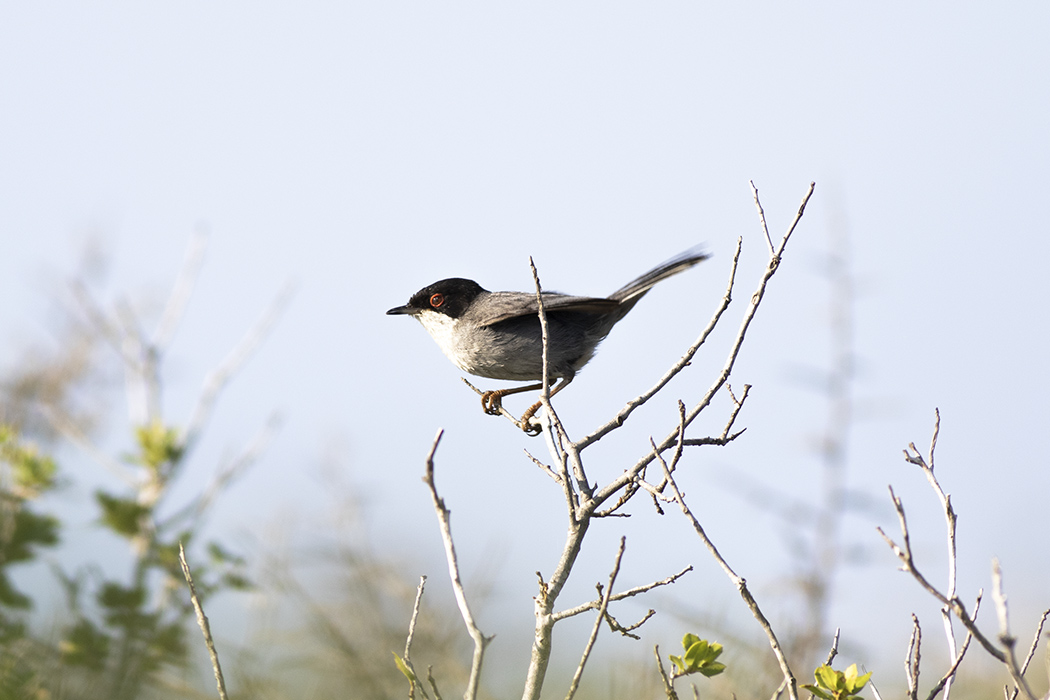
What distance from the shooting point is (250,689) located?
4371 millimetres

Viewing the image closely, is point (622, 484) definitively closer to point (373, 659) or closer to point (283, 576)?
point (283, 576)

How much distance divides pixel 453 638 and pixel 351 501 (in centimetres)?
196

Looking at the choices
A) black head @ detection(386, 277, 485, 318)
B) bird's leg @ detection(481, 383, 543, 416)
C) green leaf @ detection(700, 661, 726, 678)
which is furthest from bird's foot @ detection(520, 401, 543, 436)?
green leaf @ detection(700, 661, 726, 678)

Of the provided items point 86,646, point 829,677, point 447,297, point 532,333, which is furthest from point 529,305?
point 829,677

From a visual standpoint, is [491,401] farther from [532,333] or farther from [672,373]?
[672,373]

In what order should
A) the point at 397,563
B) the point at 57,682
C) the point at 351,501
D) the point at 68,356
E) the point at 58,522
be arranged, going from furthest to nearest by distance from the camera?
the point at 68,356
the point at 351,501
the point at 397,563
the point at 58,522
the point at 57,682

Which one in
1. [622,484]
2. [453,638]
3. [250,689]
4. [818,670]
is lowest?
[453,638]

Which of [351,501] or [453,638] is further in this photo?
[351,501]

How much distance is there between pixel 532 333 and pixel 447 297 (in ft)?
3.43

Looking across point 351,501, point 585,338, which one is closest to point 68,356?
point 351,501

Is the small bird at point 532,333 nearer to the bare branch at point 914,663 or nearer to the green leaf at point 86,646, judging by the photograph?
the green leaf at point 86,646

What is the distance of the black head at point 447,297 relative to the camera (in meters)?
6.67

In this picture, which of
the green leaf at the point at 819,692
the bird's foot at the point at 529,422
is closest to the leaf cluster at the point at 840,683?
the green leaf at the point at 819,692

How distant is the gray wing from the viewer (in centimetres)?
568
